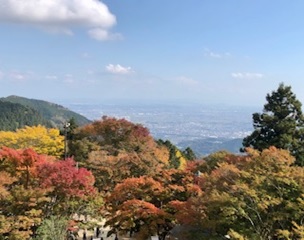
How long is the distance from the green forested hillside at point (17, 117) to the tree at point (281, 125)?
320 feet

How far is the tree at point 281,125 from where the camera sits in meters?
24.9

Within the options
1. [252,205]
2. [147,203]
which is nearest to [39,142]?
[147,203]

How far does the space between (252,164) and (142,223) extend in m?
6.09

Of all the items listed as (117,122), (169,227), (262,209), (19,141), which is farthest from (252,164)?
(19,141)

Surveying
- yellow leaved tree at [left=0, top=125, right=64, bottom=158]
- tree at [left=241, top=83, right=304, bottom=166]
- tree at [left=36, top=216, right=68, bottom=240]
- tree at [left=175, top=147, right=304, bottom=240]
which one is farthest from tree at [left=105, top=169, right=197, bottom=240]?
yellow leaved tree at [left=0, top=125, right=64, bottom=158]

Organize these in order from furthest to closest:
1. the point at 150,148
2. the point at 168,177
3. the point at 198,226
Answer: the point at 150,148, the point at 168,177, the point at 198,226

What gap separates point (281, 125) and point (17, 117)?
116 meters

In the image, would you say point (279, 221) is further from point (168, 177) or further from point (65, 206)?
point (65, 206)

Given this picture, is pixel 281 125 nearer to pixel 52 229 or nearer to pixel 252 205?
pixel 252 205

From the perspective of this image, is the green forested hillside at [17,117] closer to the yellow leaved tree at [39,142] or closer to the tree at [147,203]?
the yellow leaved tree at [39,142]

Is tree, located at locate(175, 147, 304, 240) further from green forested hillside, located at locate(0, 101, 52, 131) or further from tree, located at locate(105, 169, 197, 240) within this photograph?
green forested hillside, located at locate(0, 101, 52, 131)

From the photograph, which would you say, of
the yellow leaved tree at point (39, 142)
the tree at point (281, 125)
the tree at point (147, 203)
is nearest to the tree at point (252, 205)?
the tree at point (147, 203)

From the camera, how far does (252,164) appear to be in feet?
52.9

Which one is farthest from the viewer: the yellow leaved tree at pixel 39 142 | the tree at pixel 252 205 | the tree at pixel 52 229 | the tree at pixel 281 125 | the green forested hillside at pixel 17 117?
the green forested hillside at pixel 17 117
